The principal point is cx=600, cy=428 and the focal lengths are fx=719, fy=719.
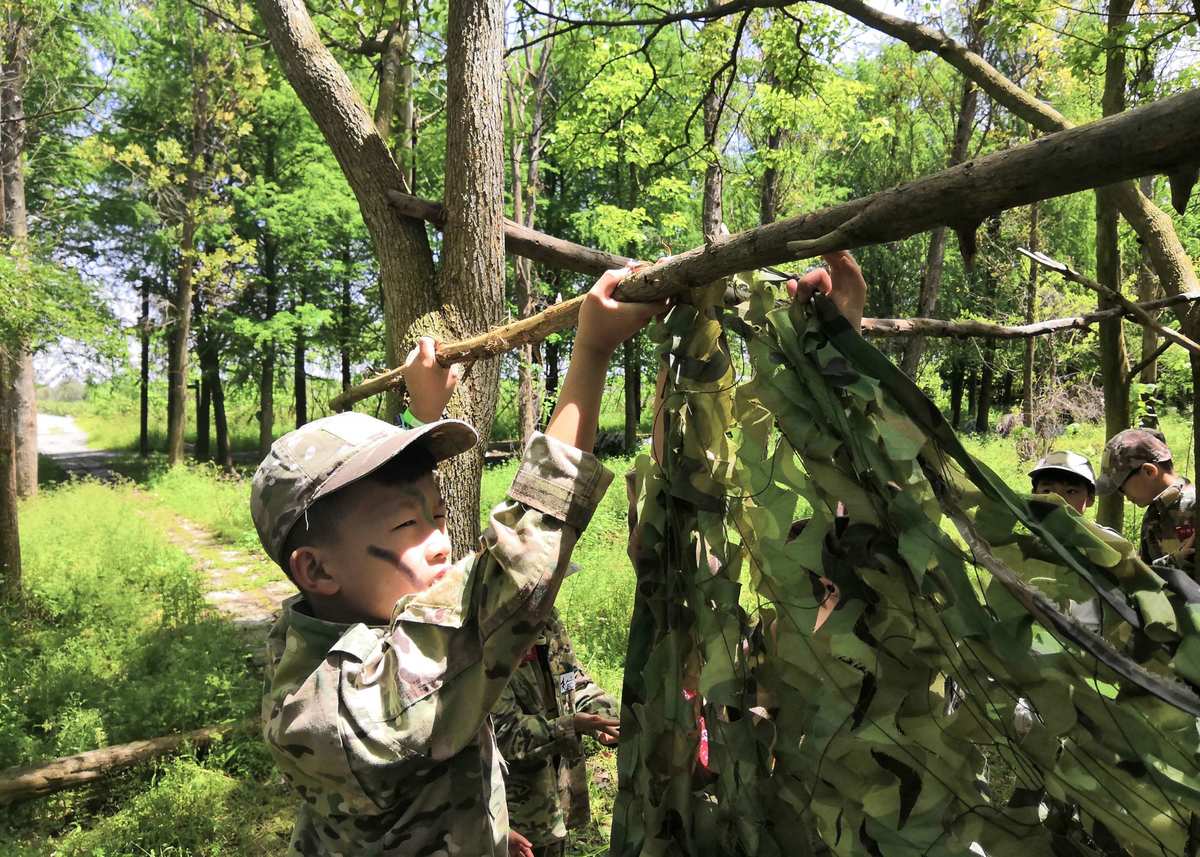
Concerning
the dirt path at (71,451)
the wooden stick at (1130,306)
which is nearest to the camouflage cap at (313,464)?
the wooden stick at (1130,306)

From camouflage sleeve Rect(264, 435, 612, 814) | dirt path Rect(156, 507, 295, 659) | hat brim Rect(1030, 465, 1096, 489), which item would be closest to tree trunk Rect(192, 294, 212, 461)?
dirt path Rect(156, 507, 295, 659)

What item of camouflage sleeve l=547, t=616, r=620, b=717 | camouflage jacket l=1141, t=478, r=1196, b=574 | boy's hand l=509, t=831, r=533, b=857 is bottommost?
boy's hand l=509, t=831, r=533, b=857

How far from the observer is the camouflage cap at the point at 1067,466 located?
3.46 metres

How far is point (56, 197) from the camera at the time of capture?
1703 cm

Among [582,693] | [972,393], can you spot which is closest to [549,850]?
[582,693]

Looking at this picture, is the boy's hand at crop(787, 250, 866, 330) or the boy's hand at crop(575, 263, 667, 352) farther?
the boy's hand at crop(575, 263, 667, 352)

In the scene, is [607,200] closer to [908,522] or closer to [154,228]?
[154,228]

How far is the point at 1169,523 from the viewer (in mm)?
3668

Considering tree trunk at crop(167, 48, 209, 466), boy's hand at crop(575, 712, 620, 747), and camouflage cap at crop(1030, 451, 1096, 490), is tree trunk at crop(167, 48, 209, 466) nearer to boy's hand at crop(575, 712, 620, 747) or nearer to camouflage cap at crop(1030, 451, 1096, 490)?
boy's hand at crop(575, 712, 620, 747)

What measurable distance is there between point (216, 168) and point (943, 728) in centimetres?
1920

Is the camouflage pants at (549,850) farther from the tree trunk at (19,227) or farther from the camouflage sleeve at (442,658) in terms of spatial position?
the tree trunk at (19,227)

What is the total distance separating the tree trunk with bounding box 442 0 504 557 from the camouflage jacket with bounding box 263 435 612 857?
2.06 meters

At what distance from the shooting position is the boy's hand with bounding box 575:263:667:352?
133 centimetres

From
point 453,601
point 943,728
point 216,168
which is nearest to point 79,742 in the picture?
point 453,601
